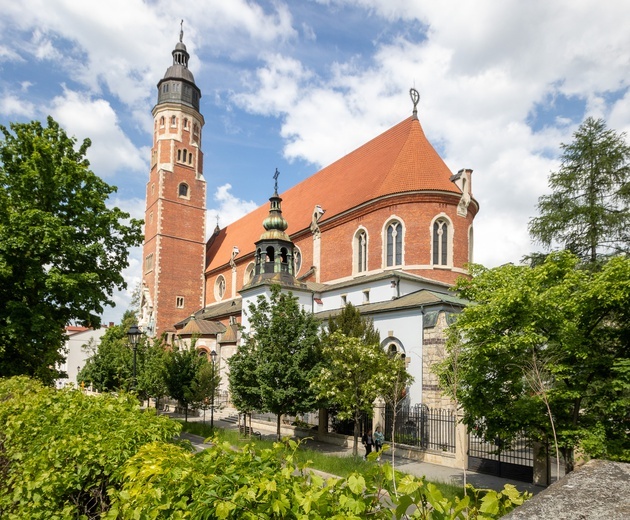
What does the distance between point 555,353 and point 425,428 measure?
8.11 meters

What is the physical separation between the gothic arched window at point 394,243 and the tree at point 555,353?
15.3 m

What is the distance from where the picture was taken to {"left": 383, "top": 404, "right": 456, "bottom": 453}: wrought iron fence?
16172 mm

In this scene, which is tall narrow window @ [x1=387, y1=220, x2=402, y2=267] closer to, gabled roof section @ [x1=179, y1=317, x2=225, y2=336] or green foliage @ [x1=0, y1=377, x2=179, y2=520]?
gabled roof section @ [x1=179, y1=317, x2=225, y2=336]

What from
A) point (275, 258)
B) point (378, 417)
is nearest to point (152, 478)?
point (378, 417)

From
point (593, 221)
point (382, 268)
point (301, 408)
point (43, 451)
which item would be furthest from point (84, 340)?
point (43, 451)

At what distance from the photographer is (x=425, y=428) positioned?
55.4 feet

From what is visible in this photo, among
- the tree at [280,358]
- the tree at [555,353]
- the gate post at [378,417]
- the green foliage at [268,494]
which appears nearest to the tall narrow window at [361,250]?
the tree at [280,358]

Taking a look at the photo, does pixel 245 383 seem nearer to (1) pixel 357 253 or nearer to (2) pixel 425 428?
(2) pixel 425 428

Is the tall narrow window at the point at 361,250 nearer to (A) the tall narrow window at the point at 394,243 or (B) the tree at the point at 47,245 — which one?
(A) the tall narrow window at the point at 394,243

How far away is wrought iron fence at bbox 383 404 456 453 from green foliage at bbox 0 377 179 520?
13320 millimetres

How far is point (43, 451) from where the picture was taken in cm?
412

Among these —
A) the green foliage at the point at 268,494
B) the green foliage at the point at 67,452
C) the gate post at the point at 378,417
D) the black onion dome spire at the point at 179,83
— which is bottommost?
the gate post at the point at 378,417

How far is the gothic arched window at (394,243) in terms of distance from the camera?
26484 mm

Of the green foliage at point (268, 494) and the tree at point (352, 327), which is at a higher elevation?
the tree at point (352, 327)
